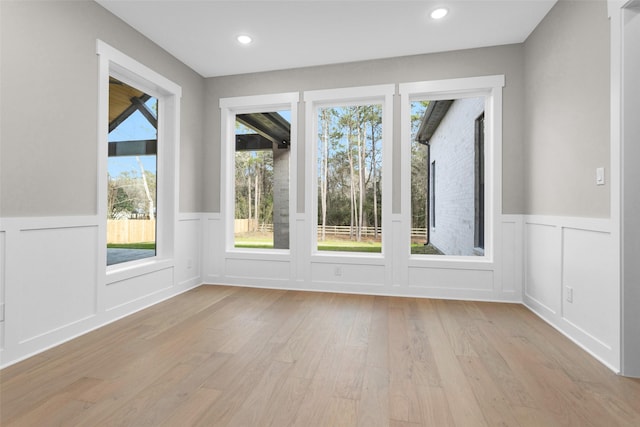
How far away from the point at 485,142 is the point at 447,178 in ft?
2.45

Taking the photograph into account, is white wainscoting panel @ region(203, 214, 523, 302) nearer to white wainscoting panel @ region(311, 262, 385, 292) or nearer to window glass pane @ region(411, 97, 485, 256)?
white wainscoting panel @ region(311, 262, 385, 292)

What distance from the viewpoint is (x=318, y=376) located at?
1.84m

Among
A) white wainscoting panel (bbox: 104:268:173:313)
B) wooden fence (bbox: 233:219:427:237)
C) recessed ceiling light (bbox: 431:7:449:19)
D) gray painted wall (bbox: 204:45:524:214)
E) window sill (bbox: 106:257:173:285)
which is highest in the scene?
recessed ceiling light (bbox: 431:7:449:19)

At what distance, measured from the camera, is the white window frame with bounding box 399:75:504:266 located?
3.33m

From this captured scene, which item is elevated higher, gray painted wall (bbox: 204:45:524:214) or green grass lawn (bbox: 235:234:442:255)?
gray painted wall (bbox: 204:45:524:214)

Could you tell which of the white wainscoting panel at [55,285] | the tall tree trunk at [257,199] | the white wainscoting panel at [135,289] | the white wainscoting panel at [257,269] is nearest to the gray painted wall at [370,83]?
the white wainscoting panel at [55,285]

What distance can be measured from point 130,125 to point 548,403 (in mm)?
3921

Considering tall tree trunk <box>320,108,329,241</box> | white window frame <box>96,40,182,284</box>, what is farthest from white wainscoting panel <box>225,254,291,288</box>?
white window frame <box>96,40,182,284</box>

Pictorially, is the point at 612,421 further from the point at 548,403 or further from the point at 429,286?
the point at 429,286

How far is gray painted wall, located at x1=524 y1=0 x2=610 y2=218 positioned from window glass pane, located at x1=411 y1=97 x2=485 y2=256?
0.62 metres

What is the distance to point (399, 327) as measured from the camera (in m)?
2.62

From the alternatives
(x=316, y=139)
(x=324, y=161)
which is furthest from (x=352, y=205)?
(x=316, y=139)

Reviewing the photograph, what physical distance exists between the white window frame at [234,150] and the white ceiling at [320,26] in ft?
1.49

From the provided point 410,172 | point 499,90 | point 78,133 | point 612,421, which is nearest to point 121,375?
point 78,133
